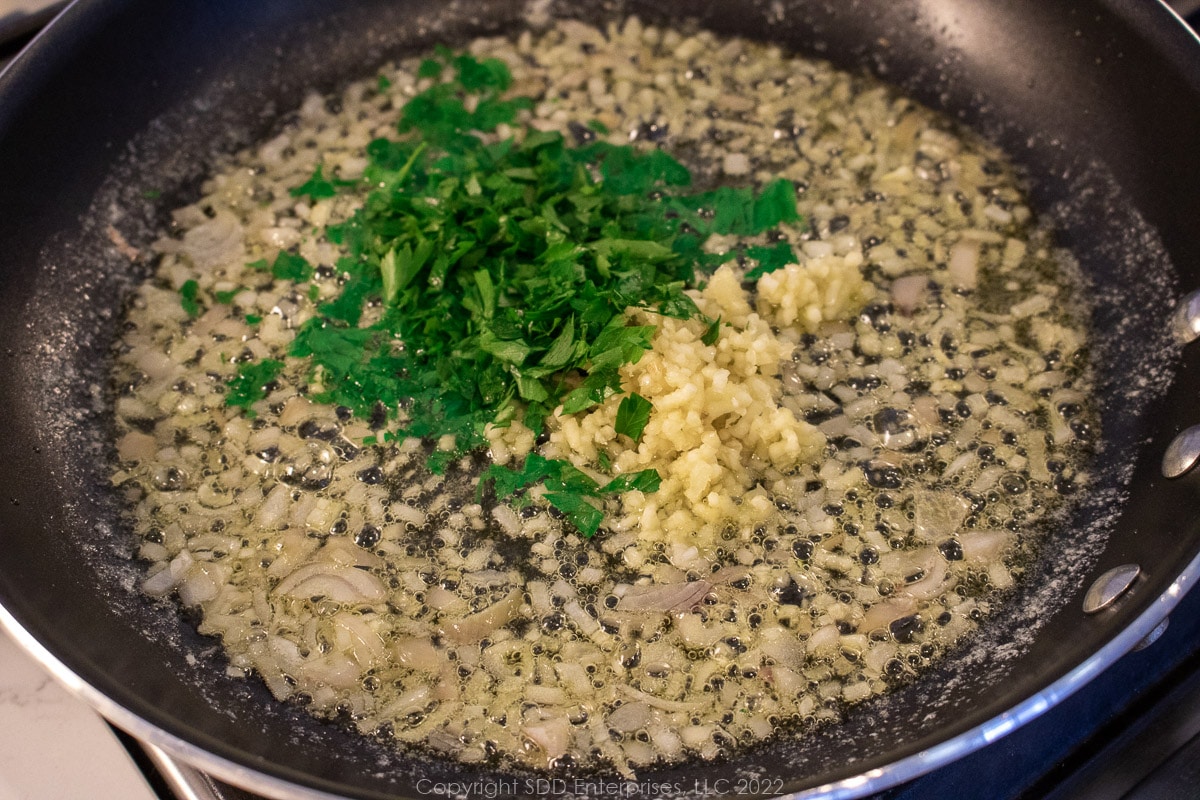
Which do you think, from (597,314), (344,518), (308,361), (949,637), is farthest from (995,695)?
(308,361)

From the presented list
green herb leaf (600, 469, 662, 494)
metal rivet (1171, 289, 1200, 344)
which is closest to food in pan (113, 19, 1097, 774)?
green herb leaf (600, 469, 662, 494)

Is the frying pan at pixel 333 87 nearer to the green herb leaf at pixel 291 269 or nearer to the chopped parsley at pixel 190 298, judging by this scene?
the chopped parsley at pixel 190 298

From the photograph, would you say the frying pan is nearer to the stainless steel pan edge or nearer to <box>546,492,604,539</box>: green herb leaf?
the stainless steel pan edge

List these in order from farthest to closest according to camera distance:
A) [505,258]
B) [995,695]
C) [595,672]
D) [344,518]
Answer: [505,258] < [344,518] < [595,672] < [995,695]

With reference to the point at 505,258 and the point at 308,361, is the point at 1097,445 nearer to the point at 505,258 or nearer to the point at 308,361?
the point at 505,258

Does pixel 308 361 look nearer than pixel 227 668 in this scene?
No

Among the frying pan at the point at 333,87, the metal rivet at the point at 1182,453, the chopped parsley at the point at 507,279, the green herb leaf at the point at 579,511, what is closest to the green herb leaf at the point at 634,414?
the chopped parsley at the point at 507,279
